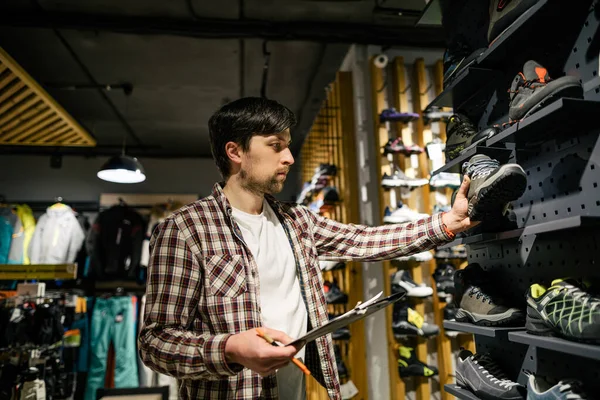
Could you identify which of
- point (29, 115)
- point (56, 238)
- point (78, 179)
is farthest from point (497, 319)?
point (78, 179)

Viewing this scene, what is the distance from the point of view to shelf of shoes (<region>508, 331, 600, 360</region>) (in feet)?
3.52

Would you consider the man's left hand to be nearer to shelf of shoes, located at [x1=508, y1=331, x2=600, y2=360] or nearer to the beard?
shelf of shoes, located at [x1=508, y1=331, x2=600, y2=360]

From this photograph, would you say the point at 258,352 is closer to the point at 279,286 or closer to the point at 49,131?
the point at 279,286

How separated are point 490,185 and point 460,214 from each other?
0.28 m

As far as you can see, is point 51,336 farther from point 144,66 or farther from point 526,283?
point 526,283

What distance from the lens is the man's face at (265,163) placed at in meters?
1.63

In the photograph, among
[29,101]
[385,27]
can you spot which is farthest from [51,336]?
[385,27]

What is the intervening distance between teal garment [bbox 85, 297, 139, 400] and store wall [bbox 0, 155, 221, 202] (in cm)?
230

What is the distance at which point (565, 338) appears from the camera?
122 cm

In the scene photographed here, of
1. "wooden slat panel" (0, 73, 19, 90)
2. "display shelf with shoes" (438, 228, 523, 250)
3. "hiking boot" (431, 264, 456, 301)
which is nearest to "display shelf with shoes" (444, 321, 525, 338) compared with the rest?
"display shelf with shoes" (438, 228, 523, 250)

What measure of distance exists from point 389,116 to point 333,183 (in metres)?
1.18

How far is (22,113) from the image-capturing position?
16.2 feet

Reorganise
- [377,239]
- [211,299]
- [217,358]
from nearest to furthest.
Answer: [217,358]
[211,299]
[377,239]

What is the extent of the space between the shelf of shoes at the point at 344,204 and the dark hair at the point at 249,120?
2.50 m
